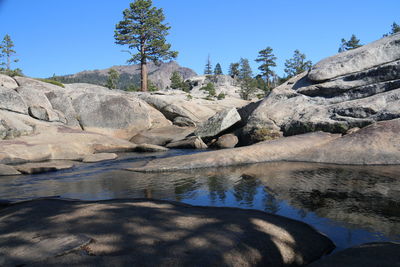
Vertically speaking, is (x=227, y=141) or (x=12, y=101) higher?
(x=12, y=101)

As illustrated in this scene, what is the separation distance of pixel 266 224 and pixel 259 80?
250 ft

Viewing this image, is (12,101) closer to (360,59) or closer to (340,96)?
(340,96)

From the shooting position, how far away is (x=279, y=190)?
6.14 meters

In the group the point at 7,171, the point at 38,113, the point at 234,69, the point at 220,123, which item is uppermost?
the point at 234,69

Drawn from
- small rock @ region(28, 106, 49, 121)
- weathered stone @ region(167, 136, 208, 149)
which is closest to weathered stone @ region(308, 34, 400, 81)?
weathered stone @ region(167, 136, 208, 149)

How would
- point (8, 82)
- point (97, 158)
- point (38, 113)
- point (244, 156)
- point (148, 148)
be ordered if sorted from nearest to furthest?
point (244, 156) → point (97, 158) → point (148, 148) → point (38, 113) → point (8, 82)

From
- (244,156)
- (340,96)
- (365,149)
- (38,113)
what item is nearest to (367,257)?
(365,149)

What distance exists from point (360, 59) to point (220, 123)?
23.0 feet

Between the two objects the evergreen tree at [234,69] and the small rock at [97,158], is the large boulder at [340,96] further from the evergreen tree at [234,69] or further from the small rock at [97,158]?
the evergreen tree at [234,69]

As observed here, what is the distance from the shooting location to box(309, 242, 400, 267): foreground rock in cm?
258

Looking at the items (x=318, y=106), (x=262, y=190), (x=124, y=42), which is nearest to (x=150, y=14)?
(x=124, y=42)

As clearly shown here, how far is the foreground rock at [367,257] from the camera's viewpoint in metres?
2.58

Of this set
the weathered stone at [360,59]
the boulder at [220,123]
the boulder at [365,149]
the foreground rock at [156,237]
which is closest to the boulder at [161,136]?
the boulder at [220,123]

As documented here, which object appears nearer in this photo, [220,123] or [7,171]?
[7,171]
